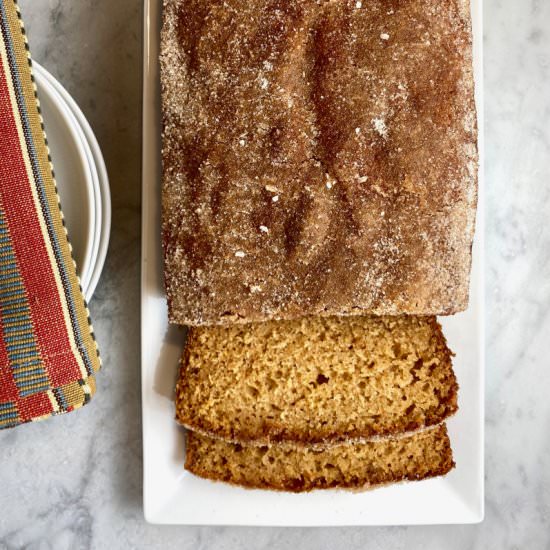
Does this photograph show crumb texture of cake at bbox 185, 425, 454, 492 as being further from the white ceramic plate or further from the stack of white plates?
the stack of white plates

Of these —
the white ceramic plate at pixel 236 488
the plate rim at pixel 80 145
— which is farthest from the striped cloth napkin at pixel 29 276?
the white ceramic plate at pixel 236 488

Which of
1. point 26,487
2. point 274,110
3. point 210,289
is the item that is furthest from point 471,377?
point 26,487

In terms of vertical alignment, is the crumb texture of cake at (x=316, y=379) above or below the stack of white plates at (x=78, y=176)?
below

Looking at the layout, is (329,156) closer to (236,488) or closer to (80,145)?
(80,145)

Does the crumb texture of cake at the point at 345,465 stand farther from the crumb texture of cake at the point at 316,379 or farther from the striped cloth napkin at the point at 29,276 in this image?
the striped cloth napkin at the point at 29,276

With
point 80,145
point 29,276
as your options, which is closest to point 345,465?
point 29,276

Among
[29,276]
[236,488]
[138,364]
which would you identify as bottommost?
[236,488]

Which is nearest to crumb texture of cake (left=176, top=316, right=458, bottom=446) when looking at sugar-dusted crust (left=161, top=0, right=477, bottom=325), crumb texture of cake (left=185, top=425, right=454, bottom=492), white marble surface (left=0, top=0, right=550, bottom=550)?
crumb texture of cake (left=185, top=425, right=454, bottom=492)
